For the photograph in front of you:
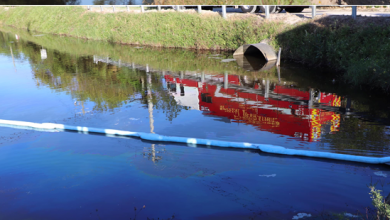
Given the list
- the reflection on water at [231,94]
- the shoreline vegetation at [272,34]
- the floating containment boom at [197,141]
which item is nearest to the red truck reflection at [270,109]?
the reflection on water at [231,94]

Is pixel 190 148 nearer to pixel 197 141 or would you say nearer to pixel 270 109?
pixel 197 141

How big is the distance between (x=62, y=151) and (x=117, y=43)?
18767 mm

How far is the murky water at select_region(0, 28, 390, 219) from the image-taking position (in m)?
4.82

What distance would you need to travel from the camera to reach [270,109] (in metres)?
8.94

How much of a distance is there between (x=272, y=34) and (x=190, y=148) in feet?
37.1

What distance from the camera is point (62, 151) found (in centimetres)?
670

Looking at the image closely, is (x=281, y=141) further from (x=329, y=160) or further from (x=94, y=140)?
(x=94, y=140)

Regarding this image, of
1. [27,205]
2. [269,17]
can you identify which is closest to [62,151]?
[27,205]

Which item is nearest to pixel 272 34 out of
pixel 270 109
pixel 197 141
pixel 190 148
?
pixel 270 109

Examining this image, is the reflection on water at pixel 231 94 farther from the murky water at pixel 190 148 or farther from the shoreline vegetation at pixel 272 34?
the shoreline vegetation at pixel 272 34

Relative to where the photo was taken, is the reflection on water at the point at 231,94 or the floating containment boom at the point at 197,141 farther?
the reflection on water at the point at 231,94

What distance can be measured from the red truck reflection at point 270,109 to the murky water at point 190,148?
3 cm

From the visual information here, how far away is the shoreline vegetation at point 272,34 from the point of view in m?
11.4

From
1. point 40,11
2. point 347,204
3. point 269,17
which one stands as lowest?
point 347,204
